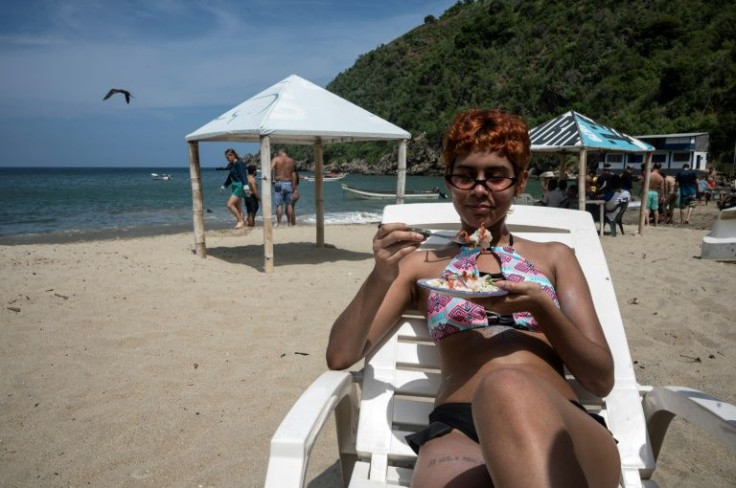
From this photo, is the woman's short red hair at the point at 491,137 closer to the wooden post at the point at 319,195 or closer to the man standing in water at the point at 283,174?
the wooden post at the point at 319,195

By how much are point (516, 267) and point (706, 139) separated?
36070mm

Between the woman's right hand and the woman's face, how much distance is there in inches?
11.0

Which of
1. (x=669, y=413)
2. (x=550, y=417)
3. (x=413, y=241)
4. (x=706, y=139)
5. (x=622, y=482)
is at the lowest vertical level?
(x=622, y=482)

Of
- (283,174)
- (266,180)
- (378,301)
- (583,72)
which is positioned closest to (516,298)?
(378,301)

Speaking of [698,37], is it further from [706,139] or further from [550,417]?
[550,417]

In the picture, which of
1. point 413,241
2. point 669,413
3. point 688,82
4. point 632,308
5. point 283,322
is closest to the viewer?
point 413,241

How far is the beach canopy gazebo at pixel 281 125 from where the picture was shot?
603 centimetres

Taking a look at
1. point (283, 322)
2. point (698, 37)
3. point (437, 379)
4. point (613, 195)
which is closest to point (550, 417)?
point (437, 379)

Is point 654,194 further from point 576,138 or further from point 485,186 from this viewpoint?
point 485,186

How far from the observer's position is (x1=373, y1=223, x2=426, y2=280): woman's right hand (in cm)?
149

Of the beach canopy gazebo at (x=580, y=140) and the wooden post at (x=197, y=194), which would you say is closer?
the wooden post at (x=197, y=194)

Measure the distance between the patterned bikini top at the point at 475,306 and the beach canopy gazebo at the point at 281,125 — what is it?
4.53m

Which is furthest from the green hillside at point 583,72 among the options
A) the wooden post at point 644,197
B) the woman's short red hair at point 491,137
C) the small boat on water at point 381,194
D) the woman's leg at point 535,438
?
the woman's leg at point 535,438

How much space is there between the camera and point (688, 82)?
1604 inches
